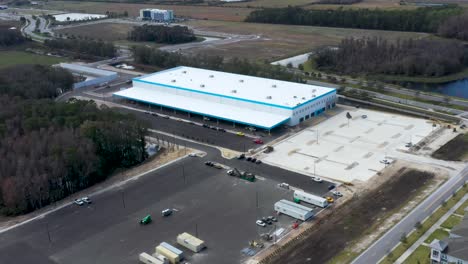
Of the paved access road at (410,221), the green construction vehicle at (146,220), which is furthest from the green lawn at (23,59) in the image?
the paved access road at (410,221)

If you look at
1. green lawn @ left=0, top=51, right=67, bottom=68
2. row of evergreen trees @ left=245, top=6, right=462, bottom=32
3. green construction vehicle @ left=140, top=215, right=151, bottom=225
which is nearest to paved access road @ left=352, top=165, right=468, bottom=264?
green construction vehicle @ left=140, top=215, right=151, bottom=225

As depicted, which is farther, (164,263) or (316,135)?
(316,135)

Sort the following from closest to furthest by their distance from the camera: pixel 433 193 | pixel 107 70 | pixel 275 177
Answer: pixel 433 193 → pixel 275 177 → pixel 107 70

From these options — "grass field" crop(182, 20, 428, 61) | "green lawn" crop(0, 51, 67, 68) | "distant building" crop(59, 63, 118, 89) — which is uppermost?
"grass field" crop(182, 20, 428, 61)

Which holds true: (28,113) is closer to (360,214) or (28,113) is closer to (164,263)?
(164,263)

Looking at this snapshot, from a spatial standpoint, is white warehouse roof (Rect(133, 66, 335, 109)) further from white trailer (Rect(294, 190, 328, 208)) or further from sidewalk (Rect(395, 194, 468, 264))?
sidewalk (Rect(395, 194, 468, 264))

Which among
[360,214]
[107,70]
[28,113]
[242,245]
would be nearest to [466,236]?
[360,214]
